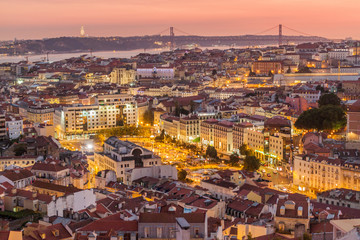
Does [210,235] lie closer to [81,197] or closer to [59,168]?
[81,197]

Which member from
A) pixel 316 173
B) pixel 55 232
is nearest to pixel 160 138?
pixel 316 173

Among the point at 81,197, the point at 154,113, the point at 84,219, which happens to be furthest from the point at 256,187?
the point at 154,113

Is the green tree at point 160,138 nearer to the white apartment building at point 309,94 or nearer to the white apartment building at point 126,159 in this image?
the white apartment building at point 126,159

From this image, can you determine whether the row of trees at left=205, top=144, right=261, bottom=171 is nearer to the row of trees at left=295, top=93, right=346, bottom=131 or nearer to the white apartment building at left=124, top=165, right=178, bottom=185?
the row of trees at left=295, top=93, right=346, bottom=131

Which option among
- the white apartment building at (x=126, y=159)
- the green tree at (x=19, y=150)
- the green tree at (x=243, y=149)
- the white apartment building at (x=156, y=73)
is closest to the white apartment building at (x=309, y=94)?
the green tree at (x=243, y=149)

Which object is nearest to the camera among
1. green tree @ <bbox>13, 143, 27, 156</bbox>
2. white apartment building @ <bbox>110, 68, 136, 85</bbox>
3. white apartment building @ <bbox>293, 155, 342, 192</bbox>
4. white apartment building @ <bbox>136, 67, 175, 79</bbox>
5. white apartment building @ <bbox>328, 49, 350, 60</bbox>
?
white apartment building @ <bbox>293, 155, 342, 192</bbox>

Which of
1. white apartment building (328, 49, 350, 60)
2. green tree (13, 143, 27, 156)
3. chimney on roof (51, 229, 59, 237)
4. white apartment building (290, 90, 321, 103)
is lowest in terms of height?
green tree (13, 143, 27, 156)

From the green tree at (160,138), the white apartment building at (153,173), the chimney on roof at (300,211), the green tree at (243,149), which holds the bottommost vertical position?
the green tree at (160,138)

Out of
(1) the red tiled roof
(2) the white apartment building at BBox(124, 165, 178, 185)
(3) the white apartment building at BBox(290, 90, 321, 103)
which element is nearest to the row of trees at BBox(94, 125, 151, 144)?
(3) the white apartment building at BBox(290, 90, 321, 103)
